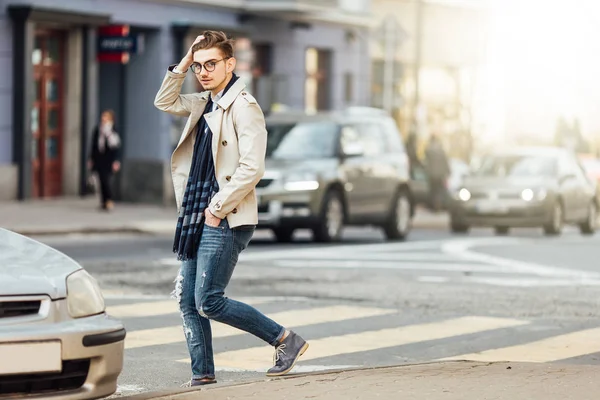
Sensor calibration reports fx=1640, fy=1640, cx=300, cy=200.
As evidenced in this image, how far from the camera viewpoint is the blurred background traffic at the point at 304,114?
22.2 meters

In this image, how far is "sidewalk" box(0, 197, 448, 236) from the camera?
72.5 feet

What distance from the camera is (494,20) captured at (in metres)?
48.9

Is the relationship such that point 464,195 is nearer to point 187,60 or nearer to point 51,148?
point 51,148

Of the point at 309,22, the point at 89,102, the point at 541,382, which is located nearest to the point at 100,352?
the point at 541,382

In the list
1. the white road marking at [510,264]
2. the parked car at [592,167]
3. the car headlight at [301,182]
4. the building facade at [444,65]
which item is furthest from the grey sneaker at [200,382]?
the building facade at [444,65]

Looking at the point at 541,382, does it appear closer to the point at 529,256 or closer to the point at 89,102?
the point at 529,256

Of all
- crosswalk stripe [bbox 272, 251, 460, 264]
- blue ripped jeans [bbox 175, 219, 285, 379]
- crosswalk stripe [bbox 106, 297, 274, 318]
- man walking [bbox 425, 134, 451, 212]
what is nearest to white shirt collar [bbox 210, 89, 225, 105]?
blue ripped jeans [bbox 175, 219, 285, 379]

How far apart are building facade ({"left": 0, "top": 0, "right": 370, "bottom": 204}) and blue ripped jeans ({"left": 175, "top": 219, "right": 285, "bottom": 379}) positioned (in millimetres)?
18548

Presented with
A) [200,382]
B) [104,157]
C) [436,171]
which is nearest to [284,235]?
[104,157]

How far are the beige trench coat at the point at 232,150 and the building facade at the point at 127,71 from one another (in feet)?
60.6

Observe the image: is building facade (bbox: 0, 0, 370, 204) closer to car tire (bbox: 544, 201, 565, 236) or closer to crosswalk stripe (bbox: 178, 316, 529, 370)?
car tire (bbox: 544, 201, 565, 236)

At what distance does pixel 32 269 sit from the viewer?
6.82m

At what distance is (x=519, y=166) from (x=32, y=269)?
2060 centimetres

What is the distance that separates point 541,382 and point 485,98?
42.2 m
